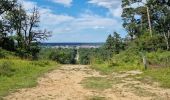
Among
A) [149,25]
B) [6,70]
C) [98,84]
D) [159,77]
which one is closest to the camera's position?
[98,84]

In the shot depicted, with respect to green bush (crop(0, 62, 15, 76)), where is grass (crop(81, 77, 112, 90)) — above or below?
below

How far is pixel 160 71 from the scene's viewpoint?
23250mm

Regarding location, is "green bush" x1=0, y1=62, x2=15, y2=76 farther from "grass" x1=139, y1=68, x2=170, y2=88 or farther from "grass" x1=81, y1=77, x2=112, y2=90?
"grass" x1=139, y1=68, x2=170, y2=88

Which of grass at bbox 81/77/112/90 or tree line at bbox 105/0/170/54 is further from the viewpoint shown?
tree line at bbox 105/0/170/54

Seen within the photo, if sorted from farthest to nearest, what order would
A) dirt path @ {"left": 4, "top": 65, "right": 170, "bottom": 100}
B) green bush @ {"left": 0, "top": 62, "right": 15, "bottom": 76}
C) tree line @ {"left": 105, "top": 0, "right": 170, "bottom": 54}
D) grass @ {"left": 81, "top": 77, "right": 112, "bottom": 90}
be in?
tree line @ {"left": 105, "top": 0, "right": 170, "bottom": 54}, green bush @ {"left": 0, "top": 62, "right": 15, "bottom": 76}, grass @ {"left": 81, "top": 77, "right": 112, "bottom": 90}, dirt path @ {"left": 4, "top": 65, "right": 170, "bottom": 100}

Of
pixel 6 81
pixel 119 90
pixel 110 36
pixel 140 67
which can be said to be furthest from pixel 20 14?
pixel 119 90

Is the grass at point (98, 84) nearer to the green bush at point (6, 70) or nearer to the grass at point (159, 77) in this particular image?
the grass at point (159, 77)

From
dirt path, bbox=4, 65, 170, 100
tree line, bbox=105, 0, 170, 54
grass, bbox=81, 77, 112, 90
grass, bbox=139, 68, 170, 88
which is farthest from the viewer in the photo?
tree line, bbox=105, 0, 170, 54

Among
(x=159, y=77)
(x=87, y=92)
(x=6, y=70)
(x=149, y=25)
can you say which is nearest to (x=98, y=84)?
(x=87, y=92)

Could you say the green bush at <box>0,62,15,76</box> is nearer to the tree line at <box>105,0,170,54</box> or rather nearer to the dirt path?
the dirt path

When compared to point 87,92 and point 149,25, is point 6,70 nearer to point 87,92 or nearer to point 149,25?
point 87,92

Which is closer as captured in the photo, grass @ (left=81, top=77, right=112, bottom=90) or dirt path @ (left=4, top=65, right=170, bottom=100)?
dirt path @ (left=4, top=65, right=170, bottom=100)

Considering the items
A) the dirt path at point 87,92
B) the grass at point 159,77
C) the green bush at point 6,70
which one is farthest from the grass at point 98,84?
the green bush at point 6,70

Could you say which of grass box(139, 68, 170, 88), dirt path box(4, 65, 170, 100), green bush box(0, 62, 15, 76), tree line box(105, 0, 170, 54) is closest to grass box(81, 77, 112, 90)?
dirt path box(4, 65, 170, 100)
